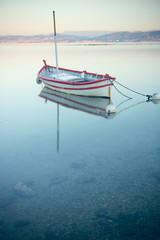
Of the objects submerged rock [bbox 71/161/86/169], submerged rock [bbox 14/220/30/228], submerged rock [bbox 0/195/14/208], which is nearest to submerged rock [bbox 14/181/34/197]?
submerged rock [bbox 0/195/14/208]

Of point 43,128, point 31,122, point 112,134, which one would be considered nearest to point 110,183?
point 112,134

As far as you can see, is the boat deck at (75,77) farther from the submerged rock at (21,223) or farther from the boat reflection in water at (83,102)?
the submerged rock at (21,223)

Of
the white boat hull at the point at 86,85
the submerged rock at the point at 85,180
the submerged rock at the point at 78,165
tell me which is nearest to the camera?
the submerged rock at the point at 85,180

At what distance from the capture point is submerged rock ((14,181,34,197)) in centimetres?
582

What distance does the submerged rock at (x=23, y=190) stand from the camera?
5824 millimetres

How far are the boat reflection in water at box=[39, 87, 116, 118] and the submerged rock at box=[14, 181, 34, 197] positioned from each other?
303 inches

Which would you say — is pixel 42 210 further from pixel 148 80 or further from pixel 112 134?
pixel 148 80

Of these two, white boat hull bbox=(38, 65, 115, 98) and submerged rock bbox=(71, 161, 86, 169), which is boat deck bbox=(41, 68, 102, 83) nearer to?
white boat hull bbox=(38, 65, 115, 98)

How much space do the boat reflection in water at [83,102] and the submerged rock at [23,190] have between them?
770 centimetres

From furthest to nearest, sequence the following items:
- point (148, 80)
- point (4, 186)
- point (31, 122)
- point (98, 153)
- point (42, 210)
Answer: point (148, 80), point (31, 122), point (98, 153), point (4, 186), point (42, 210)

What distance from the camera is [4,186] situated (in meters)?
6.15

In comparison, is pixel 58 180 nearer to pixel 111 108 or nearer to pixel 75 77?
pixel 111 108

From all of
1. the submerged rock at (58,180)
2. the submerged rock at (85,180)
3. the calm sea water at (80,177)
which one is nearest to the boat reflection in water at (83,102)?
the calm sea water at (80,177)

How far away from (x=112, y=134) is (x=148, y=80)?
16.3 m
